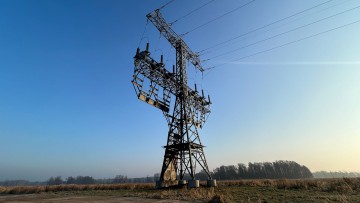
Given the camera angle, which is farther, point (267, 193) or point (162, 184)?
point (162, 184)

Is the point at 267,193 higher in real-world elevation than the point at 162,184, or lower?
lower

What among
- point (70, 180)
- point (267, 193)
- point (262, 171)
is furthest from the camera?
point (70, 180)

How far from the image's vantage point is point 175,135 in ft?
71.6

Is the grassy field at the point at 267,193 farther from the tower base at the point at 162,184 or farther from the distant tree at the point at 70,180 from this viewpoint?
the distant tree at the point at 70,180

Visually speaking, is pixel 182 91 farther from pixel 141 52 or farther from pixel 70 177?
pixel 70 177

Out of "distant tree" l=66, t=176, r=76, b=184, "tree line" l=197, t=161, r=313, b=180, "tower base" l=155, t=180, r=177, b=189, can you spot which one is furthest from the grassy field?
"distant tree" l=66, t=176, r=76, b=184

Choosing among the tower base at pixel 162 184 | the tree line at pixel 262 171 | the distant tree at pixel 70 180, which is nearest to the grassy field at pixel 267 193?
the tower base at pixel 162 184

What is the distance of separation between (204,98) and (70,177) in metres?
181

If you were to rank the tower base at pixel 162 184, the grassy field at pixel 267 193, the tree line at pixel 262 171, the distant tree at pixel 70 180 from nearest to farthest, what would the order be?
the grassy field at pixel 267 193, the tower base at pixel 162 184, the tree line at pixel 262 171, the distant tree at pixel 70 180

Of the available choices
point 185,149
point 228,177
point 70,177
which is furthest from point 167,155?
point 70,177

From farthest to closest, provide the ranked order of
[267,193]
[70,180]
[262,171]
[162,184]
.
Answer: [70,180], [262,171], [162,184], [267,193]

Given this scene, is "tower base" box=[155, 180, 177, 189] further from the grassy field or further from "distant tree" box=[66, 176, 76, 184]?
"distant tree" box=[66, 176, 76, 184]

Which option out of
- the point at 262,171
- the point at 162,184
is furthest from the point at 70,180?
the point at 162,184

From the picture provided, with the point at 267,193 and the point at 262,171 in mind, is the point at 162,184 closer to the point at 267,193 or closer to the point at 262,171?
the point at 267,193
